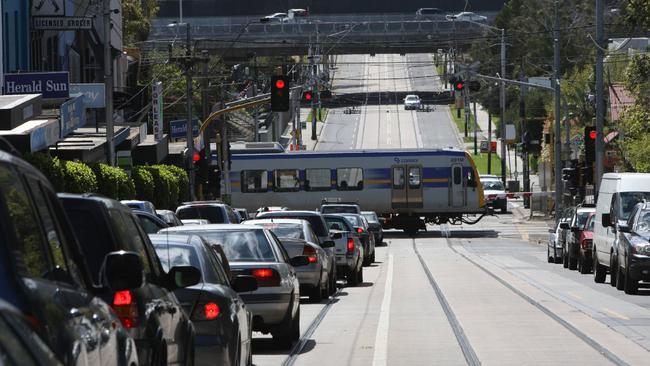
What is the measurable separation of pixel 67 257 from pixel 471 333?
517 inches

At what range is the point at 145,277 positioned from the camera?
8656mm

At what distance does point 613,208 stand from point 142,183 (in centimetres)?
1974

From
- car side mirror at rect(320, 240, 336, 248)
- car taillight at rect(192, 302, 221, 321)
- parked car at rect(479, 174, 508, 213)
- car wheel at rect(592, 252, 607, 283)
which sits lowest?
parked car at rect(479, 174, 508, 213)

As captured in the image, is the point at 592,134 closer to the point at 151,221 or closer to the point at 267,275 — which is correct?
the point at 151,221

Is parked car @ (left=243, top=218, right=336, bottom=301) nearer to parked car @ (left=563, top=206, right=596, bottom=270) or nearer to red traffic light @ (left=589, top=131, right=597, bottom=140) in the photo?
parked car @ (left=563, top=206, right=596, bottom=270)

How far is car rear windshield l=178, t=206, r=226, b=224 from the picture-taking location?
32.8 metres

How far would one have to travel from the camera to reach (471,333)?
19047 millimetres

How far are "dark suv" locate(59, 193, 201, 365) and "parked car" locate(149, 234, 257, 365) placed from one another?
74.4 inches

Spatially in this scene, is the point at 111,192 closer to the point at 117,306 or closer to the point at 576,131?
the point at 117,306

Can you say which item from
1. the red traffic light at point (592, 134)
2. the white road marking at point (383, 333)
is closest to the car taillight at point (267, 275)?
the white road marking at point (383, 333)

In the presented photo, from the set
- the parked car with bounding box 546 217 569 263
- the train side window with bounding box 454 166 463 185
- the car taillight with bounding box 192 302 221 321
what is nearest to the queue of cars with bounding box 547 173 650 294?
the parked car with bounding box 546 217 569 263

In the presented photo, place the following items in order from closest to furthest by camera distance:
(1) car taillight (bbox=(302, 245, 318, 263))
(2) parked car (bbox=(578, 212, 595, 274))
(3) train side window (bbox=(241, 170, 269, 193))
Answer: (1) car taillight (bbox=(302, 245, 318, 263)) → (2) parked car (bbox=(578, 212, 595, 274)) → (3) train side window (bbox=(241, 170, 269, 193))

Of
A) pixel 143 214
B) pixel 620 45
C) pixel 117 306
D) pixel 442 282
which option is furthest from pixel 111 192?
pixel 620 45

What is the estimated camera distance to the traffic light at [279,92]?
43688mm
